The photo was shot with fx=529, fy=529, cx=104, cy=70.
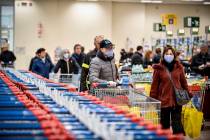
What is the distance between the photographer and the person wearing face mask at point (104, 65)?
8.16 m

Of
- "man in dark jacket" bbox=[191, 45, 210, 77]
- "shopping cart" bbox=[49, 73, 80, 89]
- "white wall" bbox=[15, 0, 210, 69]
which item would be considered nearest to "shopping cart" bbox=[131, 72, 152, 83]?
"shopping cart" bbox=[49, 73, 80, 89]

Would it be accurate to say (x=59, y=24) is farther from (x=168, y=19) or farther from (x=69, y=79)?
(x=69, y=79)

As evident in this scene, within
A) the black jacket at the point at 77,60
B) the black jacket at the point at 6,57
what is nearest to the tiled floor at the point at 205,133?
the black jacket at the point at 77,60

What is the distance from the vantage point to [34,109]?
4020 mm

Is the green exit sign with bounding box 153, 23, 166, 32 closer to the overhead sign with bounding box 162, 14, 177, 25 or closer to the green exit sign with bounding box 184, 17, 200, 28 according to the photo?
the overhead sign with bounding box 162, 14, 177, 25

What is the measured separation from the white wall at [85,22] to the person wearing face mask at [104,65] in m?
17.6

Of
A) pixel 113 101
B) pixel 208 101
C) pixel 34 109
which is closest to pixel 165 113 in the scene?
pixel 113 101

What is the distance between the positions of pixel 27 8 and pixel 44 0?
3.16 ft

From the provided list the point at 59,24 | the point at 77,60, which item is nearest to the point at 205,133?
the point at 77,60

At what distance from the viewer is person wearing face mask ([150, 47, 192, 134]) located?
332 inches

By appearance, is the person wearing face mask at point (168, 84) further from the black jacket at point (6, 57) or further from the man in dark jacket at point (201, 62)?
the black jacket at point (6, 57)

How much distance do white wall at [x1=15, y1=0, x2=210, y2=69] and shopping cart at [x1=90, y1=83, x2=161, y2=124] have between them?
18.4m

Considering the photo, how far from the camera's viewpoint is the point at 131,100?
A: 6949 millimetres

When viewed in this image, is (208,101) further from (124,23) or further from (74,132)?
(124,23)
